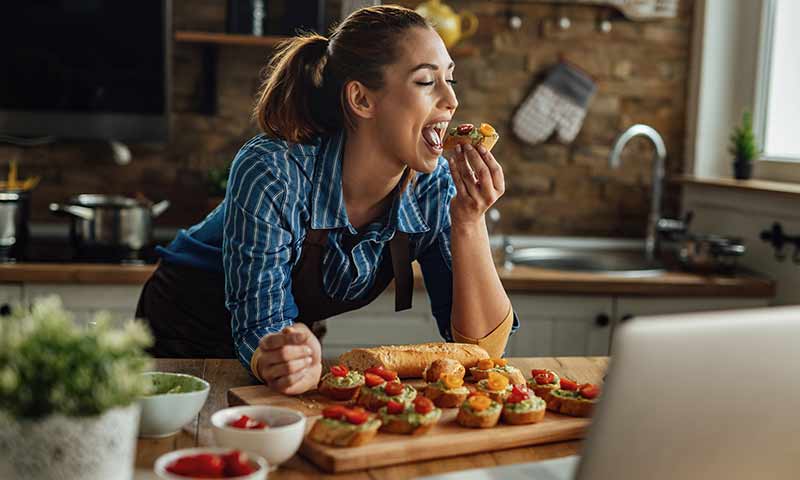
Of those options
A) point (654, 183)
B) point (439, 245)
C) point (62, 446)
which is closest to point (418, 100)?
point (439, 245)

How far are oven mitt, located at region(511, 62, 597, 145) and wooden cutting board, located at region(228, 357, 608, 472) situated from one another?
2.30m

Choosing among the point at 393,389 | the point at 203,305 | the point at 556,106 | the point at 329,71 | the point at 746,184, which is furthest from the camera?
the point at 556,106

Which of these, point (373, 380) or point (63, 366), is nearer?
point (63, 366)

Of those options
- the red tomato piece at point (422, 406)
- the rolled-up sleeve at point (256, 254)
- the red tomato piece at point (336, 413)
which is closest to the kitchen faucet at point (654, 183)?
the rolled-up sleeve at point (256, 254)

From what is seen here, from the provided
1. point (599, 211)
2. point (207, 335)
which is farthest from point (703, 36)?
point (207, 335)

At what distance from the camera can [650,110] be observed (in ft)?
12.1

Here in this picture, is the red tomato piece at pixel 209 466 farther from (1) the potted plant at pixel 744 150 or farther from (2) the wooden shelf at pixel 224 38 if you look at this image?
(1) the potted plant at pixel 744 150

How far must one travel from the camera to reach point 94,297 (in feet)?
9.50

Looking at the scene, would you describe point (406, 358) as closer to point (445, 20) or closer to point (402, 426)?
point (402, 426)

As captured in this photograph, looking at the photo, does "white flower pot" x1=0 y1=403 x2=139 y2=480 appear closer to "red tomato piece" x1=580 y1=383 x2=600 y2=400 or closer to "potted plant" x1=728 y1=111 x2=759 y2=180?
"red tomato piece" x1=580 y1=383 x2=600 y2=400

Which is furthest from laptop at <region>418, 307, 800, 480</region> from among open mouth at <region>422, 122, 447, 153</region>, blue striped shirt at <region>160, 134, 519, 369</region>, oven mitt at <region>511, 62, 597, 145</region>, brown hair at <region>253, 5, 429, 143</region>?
oven mitt at <region>511, 62, 597, 145</region>

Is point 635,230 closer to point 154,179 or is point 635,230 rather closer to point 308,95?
point 154,179

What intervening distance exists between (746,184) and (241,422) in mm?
2457

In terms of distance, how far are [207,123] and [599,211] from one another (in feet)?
5.04
